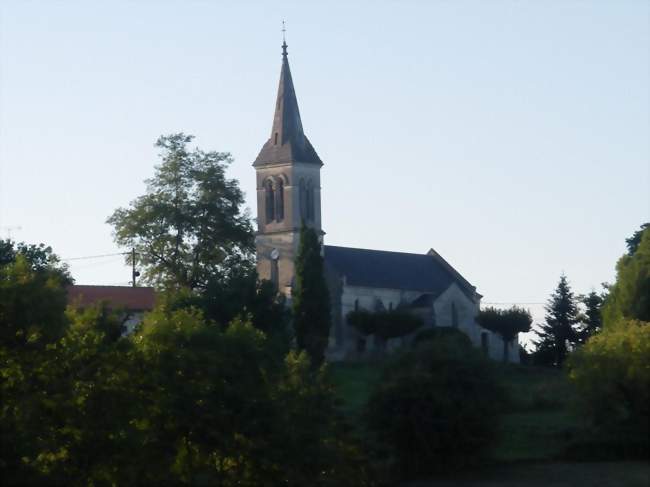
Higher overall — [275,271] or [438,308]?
[275,271]

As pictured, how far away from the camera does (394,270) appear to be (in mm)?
103688

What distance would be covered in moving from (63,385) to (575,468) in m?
17.1

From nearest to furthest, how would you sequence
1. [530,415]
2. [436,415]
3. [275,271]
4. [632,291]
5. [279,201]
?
[436,415]
[530,415]
[632,291]
[275,271]
[279,201]

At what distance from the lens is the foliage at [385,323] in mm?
94000

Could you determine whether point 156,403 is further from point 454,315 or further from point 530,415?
point 454,315

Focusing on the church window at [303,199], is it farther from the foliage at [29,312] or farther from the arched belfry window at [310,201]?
the foliage at [29,312]

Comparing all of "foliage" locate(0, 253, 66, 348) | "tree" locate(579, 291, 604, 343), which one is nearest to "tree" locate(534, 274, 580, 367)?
"tree" locate(579, 291, 604, 343)

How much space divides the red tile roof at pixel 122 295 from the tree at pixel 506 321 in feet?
68.9

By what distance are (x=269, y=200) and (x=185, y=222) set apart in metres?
13.7

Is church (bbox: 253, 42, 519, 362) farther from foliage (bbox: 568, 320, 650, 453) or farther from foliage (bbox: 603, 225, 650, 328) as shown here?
foliage (bbox: 568, 320, 650, 453)

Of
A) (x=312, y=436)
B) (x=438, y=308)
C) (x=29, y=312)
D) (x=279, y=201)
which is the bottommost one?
(x=312, y=436)

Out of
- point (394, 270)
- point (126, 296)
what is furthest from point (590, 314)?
point (126, 296)

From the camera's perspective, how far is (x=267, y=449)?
43188mm

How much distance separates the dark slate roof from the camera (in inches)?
3944
